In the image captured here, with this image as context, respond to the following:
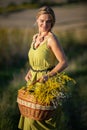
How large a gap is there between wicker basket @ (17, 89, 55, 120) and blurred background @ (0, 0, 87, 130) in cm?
142

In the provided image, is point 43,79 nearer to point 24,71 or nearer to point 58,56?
point 58,56

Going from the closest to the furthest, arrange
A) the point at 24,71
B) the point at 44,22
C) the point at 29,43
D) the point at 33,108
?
the point at 33,108 < the point at 44,22 < the point at 24,71 < the point at 29,43

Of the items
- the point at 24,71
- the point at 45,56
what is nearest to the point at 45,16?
the point at 45,56

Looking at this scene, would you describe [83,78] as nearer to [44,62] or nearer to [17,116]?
[17,116]

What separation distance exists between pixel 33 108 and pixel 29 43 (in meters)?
2.76

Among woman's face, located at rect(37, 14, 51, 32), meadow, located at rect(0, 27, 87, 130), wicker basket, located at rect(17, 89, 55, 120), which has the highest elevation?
woman's face, located at rect(37, 14, 51, 32)

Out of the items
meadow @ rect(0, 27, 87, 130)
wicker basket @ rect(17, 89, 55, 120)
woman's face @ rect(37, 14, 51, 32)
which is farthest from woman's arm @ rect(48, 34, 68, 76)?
meadow @ rect(0, 27, 87, 130)

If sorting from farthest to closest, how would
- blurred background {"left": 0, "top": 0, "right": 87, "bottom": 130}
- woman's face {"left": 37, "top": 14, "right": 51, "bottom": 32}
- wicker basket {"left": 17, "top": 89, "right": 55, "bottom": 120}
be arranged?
1. blurred background {"left": 0, "top": 0, "right": 87, "bottom": 130}
2. woman's face {"left": 37, "top": 14, "right": 51, "bottom": 32}
3. wicker basket {"left": 17, "top": 89, "right": 55, "bottom": 120}

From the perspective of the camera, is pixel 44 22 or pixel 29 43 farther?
pixel 29 43

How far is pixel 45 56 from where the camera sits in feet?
14.6

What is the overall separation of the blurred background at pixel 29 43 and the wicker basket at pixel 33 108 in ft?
4.65

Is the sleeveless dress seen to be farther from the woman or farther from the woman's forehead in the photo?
the woman's forehead

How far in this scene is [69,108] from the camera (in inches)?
253

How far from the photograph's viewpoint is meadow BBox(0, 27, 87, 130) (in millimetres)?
5977
